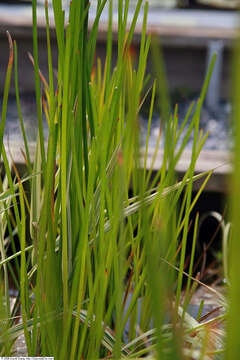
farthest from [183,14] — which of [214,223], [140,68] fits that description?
[140,68]

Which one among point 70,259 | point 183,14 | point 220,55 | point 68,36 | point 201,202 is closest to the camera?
point 68,36

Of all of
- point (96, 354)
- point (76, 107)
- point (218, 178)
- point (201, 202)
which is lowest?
point (201, 202)

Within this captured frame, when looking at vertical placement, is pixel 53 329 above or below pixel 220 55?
above

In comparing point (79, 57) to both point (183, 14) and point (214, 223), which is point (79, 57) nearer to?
point (214, 223)

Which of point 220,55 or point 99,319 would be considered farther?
point 220,55

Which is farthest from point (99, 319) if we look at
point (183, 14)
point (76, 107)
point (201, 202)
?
point (183, 14)

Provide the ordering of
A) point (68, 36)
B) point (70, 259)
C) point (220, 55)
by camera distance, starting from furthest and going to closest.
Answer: point (220, 55) → point (70, 259) → point (68, 36)

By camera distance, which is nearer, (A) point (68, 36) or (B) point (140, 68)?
(A) point (68, 36)

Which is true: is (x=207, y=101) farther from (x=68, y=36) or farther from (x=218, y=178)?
(x=68, y=36)

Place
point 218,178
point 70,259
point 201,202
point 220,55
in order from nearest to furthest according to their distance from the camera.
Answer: point 70,259
point 218,178
point 201,202
point 220,55
